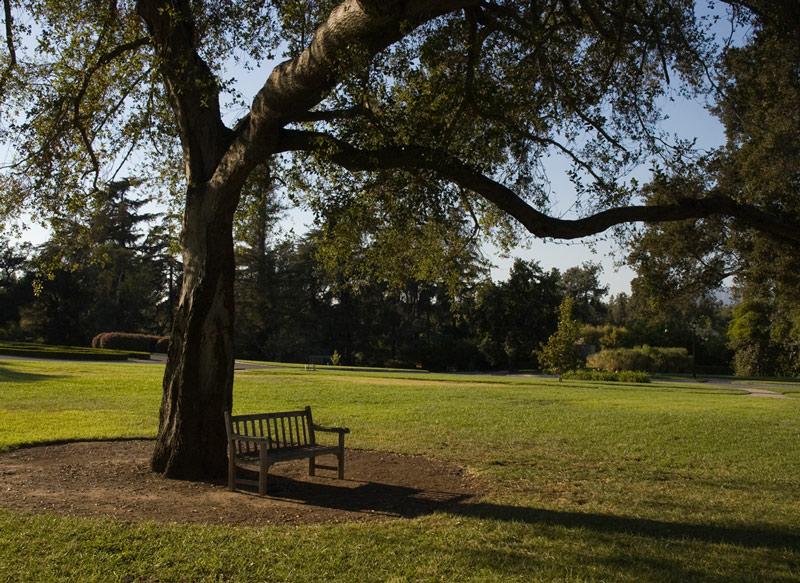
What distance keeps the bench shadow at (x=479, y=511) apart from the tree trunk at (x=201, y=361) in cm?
100

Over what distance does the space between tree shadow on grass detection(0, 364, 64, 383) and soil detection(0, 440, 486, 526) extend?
12660 mm

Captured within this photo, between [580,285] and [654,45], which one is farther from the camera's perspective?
[580,285]

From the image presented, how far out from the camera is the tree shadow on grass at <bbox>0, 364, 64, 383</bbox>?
21339 mm

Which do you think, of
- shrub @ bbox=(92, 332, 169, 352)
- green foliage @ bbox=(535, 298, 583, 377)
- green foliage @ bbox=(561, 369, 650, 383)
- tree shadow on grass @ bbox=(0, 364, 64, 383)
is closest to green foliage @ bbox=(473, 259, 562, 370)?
green foliage @ bbox=(561, 369, 650, 383)

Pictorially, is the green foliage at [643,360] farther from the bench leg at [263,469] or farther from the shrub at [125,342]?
the bench leg at [263,469]

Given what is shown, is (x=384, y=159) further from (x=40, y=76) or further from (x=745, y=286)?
(x=745, y=286)

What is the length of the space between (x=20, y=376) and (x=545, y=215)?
68.0 feet

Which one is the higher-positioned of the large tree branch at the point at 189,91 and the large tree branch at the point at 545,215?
the large tree branch at the point at 189,91

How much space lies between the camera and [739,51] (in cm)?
962

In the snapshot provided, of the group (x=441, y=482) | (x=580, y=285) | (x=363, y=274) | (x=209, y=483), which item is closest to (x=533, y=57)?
(x=363, y=274)

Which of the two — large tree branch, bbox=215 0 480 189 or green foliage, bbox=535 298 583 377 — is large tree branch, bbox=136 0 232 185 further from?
green foliage, bbox=535 298 583 377

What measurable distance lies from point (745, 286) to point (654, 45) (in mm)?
11976

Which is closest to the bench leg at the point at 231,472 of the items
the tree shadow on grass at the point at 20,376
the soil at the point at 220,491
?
the soil at the point at 220,491

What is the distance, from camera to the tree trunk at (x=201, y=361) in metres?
8.53
